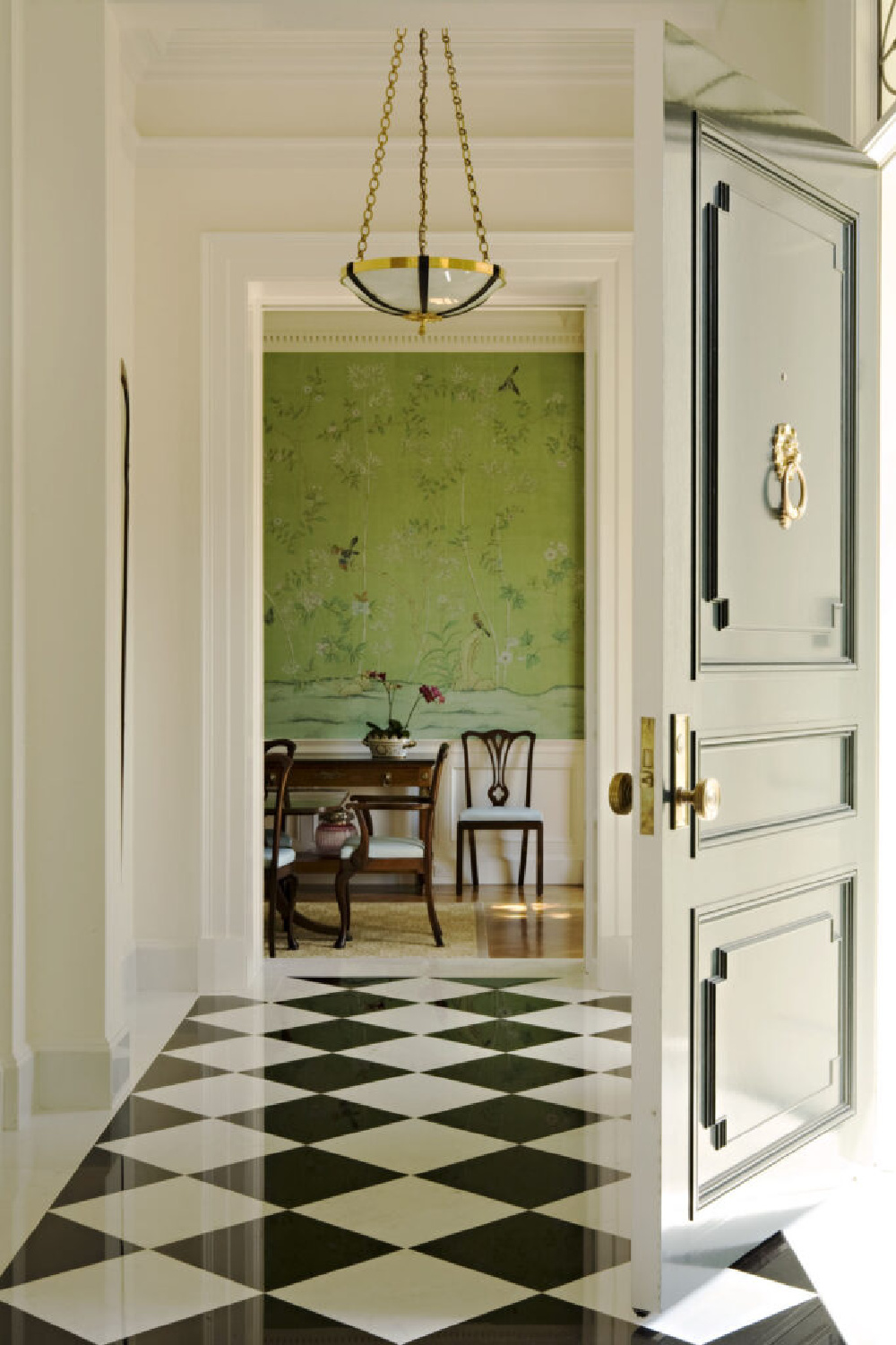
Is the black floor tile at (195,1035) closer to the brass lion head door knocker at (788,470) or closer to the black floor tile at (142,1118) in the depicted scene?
the black floor tile at (142,1118)

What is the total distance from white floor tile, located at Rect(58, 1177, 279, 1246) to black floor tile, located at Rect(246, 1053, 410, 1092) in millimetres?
858

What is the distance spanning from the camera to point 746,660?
289 cm

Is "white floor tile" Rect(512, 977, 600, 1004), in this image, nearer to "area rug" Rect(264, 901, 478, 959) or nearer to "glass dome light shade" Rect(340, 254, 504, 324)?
"area rug" Rect(264, 901, 478, 959)

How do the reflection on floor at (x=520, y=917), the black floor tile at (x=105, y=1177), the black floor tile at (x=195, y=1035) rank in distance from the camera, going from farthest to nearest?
the reflection on floor at (x=520, y=917) → the black floor tile at (x=195, y=1035) → the black floor tile at (x=105, y=1177)

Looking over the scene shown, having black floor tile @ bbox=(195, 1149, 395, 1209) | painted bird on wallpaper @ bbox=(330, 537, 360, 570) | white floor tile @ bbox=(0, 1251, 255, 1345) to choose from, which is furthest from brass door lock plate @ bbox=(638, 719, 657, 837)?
painted bird on wallpaper @ bbox=(330, 537, 360, 570)

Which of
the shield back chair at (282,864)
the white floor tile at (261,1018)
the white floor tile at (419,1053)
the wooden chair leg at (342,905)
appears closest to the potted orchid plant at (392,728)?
the shield back chair at (282,864)

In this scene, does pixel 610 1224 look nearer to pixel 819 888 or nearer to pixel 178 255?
pixel 819 888

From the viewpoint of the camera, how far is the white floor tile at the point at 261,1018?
16.2 ft

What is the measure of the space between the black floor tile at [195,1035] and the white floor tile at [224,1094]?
0.42 metres

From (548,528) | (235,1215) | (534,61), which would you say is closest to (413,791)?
(548,528)

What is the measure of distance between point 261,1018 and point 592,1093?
1.46 meters

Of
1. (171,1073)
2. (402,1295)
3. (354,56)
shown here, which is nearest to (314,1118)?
(171,1073)

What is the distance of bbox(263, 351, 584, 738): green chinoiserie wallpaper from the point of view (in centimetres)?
844

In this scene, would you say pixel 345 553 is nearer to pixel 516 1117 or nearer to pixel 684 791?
pixel 516 1117
